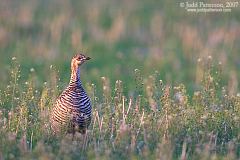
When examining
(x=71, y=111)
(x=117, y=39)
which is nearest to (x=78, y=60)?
(x=71, y=111)

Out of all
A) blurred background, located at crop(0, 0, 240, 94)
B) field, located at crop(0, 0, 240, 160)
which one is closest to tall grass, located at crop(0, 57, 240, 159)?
field, located at crop(0, 0, 240, 160)

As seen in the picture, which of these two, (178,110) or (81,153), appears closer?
(81,153)

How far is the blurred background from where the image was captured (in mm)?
17172

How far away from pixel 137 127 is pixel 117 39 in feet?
34.1

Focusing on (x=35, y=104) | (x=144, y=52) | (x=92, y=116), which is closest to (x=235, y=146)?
(x=92, y=116)

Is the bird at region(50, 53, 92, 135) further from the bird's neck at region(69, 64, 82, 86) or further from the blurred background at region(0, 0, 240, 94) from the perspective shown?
the blurred background at region(0, 0, 240, 94)

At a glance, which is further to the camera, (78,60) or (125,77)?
(125,77)

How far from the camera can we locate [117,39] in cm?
2014

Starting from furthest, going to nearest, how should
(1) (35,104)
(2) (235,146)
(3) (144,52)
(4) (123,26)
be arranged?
1. (4) (123,26)
2. (3) (144,52)
3. (1) (35,104)
4. (2) (235,146)

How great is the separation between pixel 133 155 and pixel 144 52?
10.7 meters

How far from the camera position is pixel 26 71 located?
1675 cm

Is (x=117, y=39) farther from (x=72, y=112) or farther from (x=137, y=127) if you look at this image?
(x=72, y=112)

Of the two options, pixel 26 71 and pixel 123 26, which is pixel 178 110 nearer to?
pixel 26 71

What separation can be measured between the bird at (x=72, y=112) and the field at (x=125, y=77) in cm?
15
